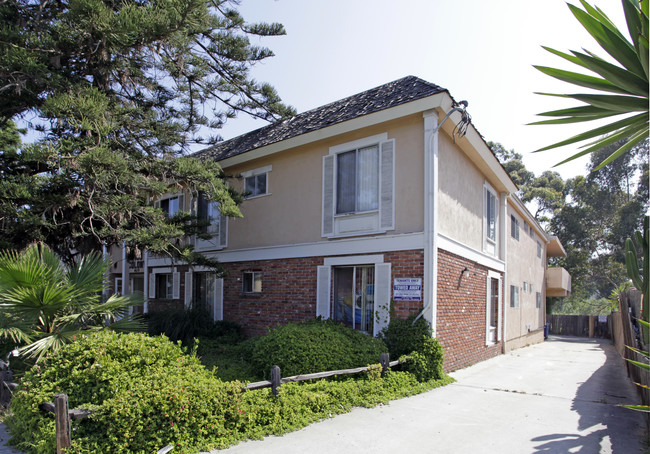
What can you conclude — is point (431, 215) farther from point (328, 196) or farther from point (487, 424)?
point (487, 424)

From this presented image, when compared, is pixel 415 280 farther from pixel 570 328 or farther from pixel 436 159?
pixel 570 328

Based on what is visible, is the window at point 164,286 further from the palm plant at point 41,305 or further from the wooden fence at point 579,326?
the wooden fence at point 579,326

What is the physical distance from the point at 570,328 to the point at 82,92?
116ft

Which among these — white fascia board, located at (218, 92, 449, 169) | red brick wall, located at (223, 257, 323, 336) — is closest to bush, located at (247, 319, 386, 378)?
red brick wall, located at (223, 257, 323, 336)

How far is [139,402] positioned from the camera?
5094 millimetres

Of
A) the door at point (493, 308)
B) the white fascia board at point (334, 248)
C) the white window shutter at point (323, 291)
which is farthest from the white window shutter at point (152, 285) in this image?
the door at point (493, 308)

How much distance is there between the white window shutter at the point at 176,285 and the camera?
1608cm

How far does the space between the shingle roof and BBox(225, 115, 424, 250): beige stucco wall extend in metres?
0.47

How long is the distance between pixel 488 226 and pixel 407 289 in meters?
6.38

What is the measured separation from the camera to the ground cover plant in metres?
5.00

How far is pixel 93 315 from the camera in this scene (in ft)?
24.6

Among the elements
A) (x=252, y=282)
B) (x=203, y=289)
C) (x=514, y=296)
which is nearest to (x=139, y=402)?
(x=252, y=282)

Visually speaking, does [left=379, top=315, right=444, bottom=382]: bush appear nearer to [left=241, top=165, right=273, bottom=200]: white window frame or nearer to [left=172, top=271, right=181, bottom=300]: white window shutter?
[left=241, top=165, right=273, bottom=200]: white window frame

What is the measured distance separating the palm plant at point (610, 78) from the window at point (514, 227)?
13729 millimetres
